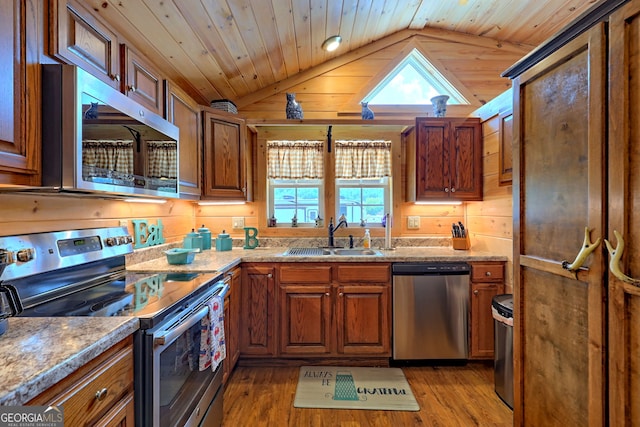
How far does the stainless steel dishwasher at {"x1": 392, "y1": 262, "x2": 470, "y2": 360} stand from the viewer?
94.8 inches

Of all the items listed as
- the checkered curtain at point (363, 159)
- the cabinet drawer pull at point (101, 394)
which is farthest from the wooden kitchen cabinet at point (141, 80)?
the checkered curtain at point (363, 159)

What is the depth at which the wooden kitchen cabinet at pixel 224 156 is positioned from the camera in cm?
252

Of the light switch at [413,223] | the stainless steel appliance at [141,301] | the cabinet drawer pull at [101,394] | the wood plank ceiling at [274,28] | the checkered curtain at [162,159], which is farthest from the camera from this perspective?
the light switch at [413,223]

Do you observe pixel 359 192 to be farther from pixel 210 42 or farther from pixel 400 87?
pixel 210 42

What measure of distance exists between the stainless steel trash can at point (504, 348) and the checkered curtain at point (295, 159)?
6.26ft

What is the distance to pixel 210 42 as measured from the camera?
6.87ft

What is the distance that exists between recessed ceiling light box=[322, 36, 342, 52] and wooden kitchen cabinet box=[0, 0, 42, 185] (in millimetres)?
2087

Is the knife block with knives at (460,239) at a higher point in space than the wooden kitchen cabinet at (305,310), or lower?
higher

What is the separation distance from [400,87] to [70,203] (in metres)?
2.94

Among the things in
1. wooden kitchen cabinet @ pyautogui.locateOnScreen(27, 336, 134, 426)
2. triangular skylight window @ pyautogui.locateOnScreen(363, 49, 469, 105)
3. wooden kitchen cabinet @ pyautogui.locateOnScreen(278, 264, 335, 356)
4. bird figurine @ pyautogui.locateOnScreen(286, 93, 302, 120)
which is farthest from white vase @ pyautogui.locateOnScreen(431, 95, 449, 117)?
wooden kitchen cabinet @ pyautogui.locateOnScreen(27, 336, 134, 426)

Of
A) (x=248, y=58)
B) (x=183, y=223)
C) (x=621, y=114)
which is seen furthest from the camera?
(x=183, y=223)

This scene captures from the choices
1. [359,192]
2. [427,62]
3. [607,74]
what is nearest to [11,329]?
[607,74]

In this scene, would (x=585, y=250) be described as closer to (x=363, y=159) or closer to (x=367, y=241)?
(x=367, y=241)

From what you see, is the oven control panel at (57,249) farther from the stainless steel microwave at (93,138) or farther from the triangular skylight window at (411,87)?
the triangular skylight window at (411,87)
